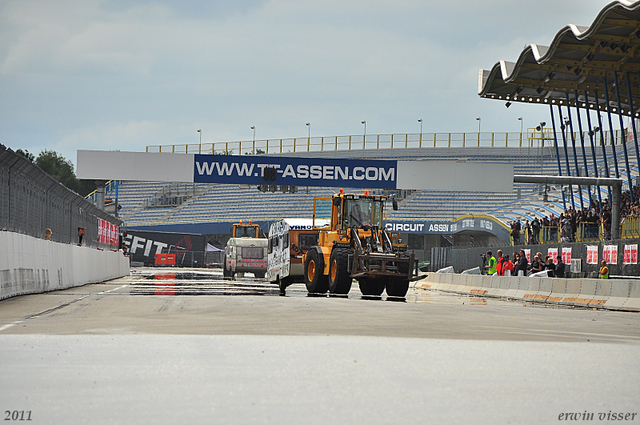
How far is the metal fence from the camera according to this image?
16.5m

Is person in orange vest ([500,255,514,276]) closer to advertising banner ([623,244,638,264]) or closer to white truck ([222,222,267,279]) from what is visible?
advertising banner ([623,244,638,264])

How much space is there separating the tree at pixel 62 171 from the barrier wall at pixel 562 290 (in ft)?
312

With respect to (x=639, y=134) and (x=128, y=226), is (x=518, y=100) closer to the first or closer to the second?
(x=639, y=134)

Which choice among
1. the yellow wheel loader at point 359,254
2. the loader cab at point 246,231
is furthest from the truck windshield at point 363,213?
the loader cab at point 246,231

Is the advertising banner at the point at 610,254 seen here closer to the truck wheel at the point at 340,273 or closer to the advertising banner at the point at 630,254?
the advertising banner at the point at 630,254

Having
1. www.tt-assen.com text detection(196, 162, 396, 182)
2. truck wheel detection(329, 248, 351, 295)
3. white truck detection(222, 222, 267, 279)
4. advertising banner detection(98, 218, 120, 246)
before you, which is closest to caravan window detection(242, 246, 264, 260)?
white truck detection(222, 222, 267, 279)

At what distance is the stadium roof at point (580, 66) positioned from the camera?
3522 cm

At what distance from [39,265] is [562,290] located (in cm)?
1355

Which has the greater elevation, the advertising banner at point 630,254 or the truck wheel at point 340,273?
the advertising banner at point 630,254

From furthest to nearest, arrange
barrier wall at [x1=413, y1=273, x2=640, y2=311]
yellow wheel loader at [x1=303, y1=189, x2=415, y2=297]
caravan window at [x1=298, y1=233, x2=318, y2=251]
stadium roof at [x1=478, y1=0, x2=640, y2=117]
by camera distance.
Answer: stadium roof at [x1=478, y1=0, x2=640, y2=117]
caravan window at [x1=298, y1=233, x2=318, y2=251]
yellow wheel loader at [x1=303, y1=189, x2=415, y2=297]
barrier wall at [x1=413, y1=273, x2=640, y2=311]

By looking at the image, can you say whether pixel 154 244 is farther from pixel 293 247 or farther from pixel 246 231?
pixel 293 247

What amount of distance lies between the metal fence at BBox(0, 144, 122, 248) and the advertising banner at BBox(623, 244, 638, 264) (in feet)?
53.9

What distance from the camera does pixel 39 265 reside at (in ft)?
62.6

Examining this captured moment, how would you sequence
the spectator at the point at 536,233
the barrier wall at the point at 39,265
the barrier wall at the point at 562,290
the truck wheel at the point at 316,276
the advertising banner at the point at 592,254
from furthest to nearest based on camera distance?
the spectator at the point at 536,233 → the advertising banner at the point at 592,254 → the truck wheel at the point at 316,276 → the barrier wall at the point at 562,290 → the barrier wall at the point at 39,265
